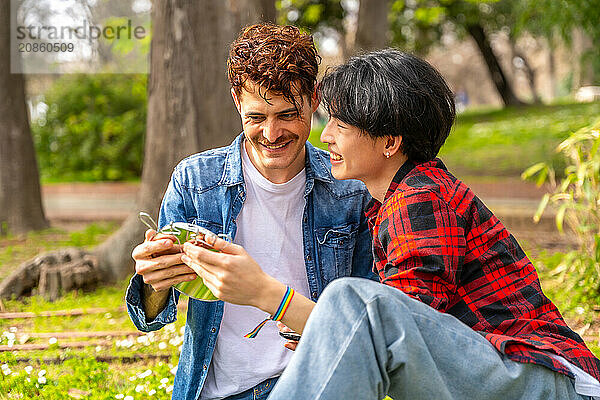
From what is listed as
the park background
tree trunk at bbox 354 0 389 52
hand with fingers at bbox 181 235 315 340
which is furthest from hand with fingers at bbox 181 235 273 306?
tree trunk at bbox 354 0 389 52

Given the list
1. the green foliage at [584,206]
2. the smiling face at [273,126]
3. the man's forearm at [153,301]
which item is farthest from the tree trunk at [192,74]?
the man's forearm at [153,301]

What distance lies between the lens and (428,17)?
46.2 feet

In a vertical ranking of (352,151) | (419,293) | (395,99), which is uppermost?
(395,99)

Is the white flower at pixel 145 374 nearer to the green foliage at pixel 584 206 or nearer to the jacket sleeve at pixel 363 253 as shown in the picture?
Result: the jacket sleeve at pixel 363 253

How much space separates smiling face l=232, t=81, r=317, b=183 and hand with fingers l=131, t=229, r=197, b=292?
0.53 m

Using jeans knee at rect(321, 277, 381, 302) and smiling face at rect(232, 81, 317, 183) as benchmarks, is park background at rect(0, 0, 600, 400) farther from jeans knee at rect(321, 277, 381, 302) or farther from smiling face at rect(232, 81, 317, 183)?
jeans knee at rect(321, 277, 381, 302)

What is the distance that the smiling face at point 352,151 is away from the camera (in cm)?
218

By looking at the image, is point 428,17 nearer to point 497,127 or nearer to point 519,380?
point 497,127

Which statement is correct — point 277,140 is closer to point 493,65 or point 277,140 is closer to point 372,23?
point 372,23

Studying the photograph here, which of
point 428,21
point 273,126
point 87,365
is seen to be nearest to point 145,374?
point 87,365

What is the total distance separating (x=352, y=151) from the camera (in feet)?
7.20

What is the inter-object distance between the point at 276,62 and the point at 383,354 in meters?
1.07

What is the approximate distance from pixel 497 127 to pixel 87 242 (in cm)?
1065

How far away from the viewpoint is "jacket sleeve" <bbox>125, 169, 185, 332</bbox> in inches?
90.3
